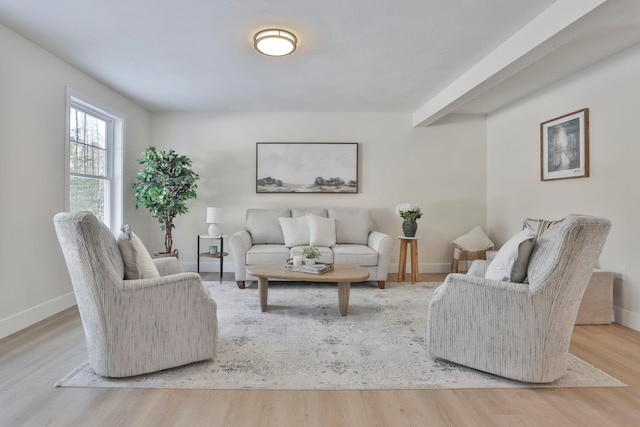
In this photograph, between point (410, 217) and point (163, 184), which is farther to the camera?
point (410, 217)

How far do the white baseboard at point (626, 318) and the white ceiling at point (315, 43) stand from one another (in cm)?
231

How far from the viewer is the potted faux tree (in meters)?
4.15

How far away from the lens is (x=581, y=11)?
80.9 inches

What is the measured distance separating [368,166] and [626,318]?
336 centimetres

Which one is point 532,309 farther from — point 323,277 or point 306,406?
point 323,277

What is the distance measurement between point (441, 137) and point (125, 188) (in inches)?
182

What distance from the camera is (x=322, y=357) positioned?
2.22 metres

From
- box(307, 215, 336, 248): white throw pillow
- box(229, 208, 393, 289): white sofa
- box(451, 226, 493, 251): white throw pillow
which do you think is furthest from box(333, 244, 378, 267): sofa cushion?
box(451, 226, 493, 251): white throw pillow

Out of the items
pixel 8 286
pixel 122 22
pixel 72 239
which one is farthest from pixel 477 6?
pixel 8 286

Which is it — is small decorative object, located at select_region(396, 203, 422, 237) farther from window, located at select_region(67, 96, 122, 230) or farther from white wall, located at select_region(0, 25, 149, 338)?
white wall, located at select_region(0, 25, 149, 338)

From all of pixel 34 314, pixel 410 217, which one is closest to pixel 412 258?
pixel 410 217

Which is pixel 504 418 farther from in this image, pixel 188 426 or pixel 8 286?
pixel 8 286

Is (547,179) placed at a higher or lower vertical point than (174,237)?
higher

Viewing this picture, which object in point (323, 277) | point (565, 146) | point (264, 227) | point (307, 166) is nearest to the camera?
point (323, 277)
